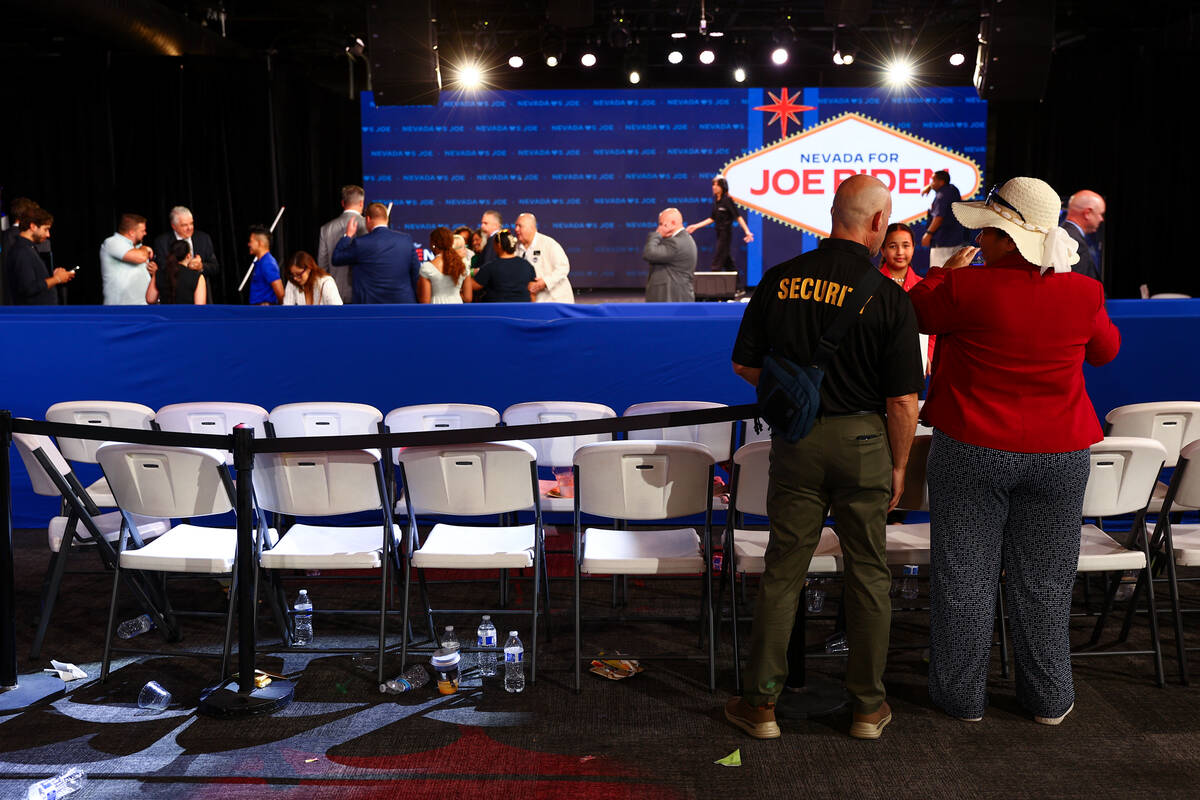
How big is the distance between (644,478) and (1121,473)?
→ 1530mm

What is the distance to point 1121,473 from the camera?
319cm

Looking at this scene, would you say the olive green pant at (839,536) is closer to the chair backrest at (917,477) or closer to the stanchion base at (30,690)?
the chair backrest at (917,477)

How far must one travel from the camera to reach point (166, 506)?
134 inches

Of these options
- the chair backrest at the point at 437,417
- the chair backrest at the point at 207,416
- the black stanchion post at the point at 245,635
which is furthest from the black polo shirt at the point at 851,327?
the chair backrest at the point at 207,416

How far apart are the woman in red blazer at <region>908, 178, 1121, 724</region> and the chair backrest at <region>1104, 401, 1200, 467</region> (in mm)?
1136

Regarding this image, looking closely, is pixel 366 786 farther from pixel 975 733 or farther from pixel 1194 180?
pixel 1194 180

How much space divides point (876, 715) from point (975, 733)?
30 centimetres

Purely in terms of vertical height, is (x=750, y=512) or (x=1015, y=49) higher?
(x=1015, y=49)

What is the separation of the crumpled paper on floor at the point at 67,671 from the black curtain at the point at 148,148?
8940mm

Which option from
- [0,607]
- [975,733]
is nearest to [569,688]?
[975,733]

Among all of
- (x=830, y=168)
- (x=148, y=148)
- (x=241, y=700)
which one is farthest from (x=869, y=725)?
(x=148, y=148)

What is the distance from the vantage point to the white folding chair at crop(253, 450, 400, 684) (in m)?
3.36

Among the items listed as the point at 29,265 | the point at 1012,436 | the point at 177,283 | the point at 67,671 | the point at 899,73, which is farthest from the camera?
the point at 899,73

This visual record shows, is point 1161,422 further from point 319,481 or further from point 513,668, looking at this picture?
point 319,481
